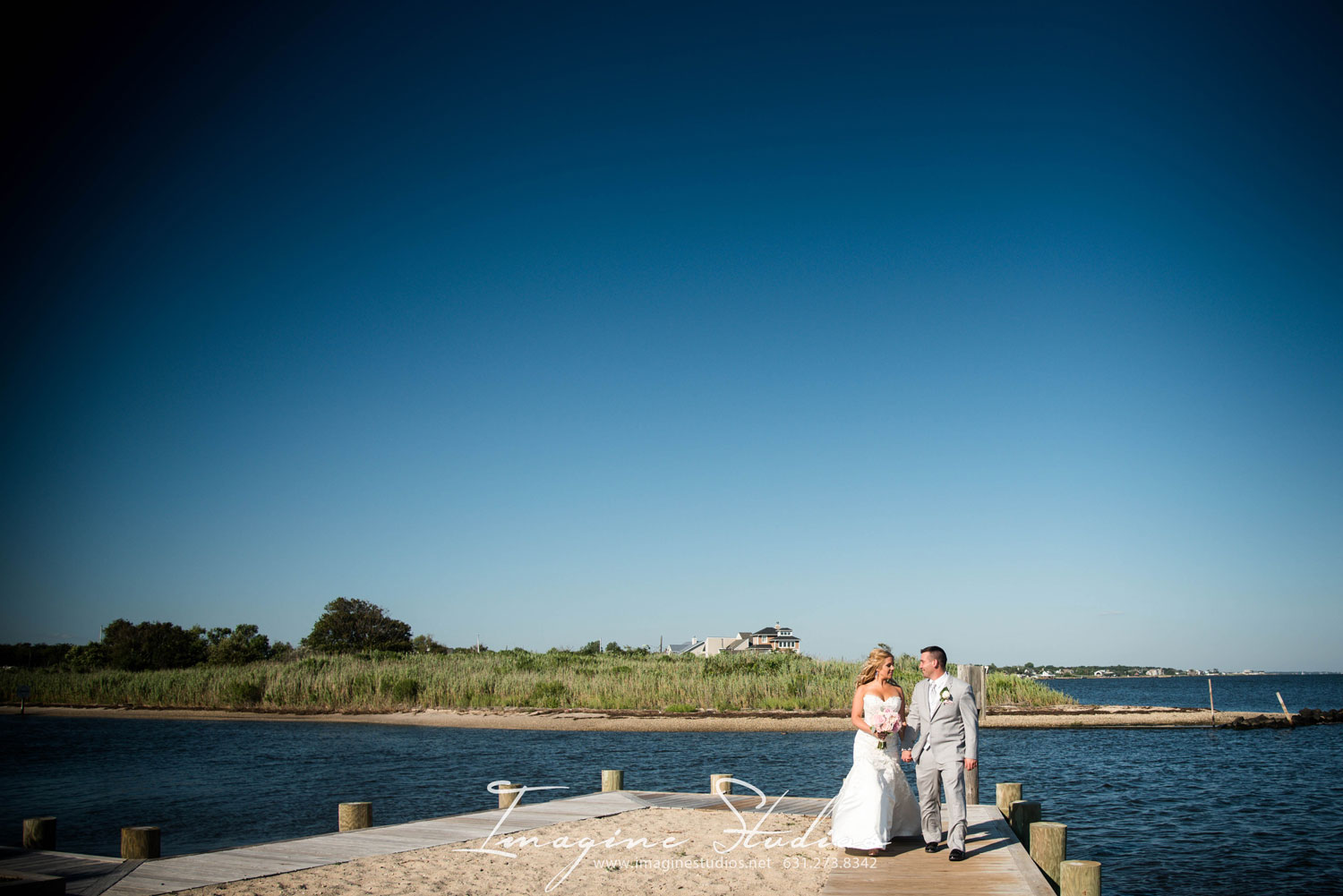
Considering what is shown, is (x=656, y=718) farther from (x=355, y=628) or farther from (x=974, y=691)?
(x=355, y=628)

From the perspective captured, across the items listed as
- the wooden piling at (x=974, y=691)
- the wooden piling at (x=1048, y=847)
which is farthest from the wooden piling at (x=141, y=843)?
the wooden piling at (x=974, y=691)

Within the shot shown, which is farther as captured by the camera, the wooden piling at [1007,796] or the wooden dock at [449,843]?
the wooden piling at [1007,796]

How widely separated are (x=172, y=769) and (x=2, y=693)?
138 feet

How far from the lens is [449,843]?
9414 millimetres

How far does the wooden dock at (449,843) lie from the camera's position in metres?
7.34

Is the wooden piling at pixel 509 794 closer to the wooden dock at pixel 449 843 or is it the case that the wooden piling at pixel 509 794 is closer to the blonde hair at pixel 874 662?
the wooden dock at pixel 449 843

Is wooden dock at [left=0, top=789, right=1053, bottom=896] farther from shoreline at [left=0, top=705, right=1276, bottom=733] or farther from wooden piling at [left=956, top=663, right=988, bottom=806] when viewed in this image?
shoreline at [left=0, top=705, right=1276, bottom=733]

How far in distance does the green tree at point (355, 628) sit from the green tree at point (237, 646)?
3982 millimetres

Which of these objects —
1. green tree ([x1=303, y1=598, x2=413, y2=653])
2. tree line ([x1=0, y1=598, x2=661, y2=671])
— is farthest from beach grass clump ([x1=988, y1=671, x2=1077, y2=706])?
green tree ([x1=303, y1=598, x2=413, y2=653])

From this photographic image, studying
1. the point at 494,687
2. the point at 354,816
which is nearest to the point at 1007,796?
the point at 354,816

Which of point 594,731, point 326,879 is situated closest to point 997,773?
point 594,731

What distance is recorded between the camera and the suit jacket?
7.94 metres

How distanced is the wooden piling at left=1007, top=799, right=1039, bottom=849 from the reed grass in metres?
34.7

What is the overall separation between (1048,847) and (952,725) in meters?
1.52
